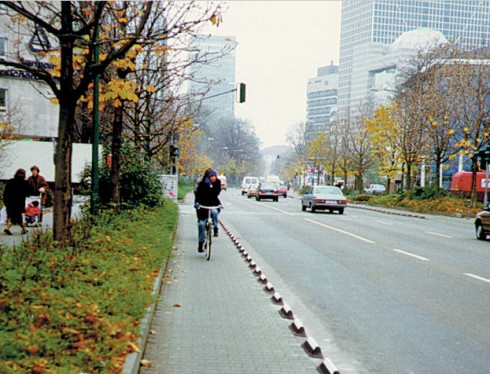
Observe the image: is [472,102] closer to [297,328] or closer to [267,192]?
[267,192]

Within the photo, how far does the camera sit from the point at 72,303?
526 centimetres

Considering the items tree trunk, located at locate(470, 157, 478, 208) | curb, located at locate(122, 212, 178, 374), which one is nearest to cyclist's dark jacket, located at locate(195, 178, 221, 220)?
curb, located at locate(122, 212, 178, 374)

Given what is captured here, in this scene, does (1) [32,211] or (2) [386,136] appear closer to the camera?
(1) [32,211]

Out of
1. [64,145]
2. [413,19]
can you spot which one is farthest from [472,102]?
[413,19]

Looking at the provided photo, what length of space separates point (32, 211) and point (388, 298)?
36.2 feet

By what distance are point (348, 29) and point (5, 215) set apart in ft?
625

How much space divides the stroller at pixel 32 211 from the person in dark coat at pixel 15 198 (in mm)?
1603

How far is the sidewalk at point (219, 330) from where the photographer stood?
4.95 m

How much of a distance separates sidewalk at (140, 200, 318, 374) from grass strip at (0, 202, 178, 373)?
37 centimetres

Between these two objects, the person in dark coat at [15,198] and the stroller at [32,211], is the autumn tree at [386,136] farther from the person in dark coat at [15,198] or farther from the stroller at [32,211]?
the person in dark coat at [15,198]

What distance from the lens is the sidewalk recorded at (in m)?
4.95

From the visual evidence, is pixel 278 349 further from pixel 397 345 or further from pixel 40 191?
pixel 40 191

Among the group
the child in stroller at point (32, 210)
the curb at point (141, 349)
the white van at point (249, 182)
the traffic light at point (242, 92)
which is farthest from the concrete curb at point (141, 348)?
the white van at point (249, 182)

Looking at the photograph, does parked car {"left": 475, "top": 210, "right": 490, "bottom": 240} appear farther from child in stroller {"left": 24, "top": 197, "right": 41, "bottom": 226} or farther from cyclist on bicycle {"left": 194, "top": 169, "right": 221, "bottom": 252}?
child in stroller {"left": 24, "top": 197, "right": 41, "bottom": 226}
